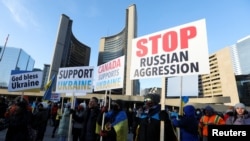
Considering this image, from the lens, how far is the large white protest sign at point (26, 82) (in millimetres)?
10469

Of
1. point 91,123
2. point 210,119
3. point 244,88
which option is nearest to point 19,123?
point 91,123

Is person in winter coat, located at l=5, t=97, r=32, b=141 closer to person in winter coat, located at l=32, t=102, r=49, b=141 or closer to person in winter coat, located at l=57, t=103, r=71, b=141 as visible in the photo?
person in winter coat, located at l=57, t=103, r=71, b=141

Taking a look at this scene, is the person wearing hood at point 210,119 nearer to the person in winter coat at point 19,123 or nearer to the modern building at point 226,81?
the person in winter coat at point 19,123

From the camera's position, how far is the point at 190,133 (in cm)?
481

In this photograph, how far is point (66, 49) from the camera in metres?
120

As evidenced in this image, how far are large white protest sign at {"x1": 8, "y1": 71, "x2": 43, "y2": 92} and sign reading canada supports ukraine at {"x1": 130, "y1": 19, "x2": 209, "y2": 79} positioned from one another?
7030 mm

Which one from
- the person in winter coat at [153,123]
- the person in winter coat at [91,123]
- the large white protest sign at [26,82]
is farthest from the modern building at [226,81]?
the person in winter coat at [153,123]

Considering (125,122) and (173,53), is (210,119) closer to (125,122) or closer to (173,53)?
(125,122)

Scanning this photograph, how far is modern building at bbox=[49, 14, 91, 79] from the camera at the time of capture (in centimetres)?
10862

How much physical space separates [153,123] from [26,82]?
8560mm

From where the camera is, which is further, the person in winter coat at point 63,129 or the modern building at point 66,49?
the modern building at point 66,49

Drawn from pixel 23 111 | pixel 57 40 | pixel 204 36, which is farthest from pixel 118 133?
pixel 57 40

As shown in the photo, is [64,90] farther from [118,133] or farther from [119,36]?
[119,36]

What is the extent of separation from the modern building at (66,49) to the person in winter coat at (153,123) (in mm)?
97478
